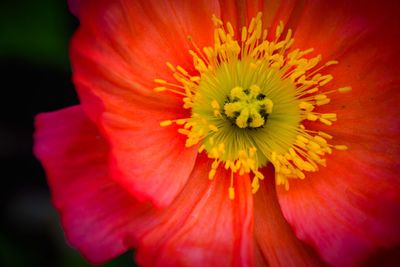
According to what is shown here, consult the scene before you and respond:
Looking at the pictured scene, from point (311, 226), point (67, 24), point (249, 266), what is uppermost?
point (67, 24)

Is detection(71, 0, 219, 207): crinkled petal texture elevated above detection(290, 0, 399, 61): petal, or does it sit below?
below

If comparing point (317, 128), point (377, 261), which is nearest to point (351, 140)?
point (317, 128)

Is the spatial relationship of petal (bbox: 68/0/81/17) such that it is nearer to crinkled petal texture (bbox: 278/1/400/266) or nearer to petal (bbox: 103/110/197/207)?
petal (bbox: 103/110/197/207)

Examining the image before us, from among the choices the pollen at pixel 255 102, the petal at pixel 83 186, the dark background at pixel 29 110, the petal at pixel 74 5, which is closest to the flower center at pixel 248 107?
the pollen at pixel 255 102

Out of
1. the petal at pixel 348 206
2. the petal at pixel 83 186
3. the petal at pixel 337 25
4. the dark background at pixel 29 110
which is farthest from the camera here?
the dark background at pixel 29 110

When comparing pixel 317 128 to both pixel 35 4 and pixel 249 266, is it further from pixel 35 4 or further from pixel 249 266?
pixel 35 4

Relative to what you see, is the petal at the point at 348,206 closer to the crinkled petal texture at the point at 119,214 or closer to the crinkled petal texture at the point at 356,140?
the crinkled petal texture at the point at 356,140

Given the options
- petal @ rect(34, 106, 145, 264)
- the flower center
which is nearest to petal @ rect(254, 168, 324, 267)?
the flower center

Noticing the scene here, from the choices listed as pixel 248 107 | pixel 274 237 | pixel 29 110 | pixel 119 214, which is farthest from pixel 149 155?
pixel 29 110
